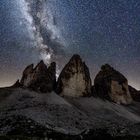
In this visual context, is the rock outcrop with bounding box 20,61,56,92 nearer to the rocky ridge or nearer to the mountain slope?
the rocky ridge

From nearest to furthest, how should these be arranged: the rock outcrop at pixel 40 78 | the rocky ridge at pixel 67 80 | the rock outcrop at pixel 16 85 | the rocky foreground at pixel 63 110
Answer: the rocky foreground at pixel 63 110 → the rock outcrop at pixel 40 78 → the rocky ridge at pixel 67 80 → the rock outcrop at pixel 16 85

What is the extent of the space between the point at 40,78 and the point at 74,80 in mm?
24047

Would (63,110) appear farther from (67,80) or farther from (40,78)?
(67,80)

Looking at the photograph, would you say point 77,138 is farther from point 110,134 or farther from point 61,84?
point 61,84

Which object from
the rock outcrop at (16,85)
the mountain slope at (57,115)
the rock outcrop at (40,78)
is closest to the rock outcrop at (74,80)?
the rock outcrop at (40,78)

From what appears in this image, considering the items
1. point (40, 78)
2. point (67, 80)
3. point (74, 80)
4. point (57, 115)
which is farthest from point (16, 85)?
point (57, 115)

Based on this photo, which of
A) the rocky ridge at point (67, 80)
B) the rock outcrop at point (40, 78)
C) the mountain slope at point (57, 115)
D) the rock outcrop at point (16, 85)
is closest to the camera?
the mountain slope at point (57, 115)

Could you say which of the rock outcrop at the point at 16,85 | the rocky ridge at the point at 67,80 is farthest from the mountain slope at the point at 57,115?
the rock outcrop at the point at 16,85

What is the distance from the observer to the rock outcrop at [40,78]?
554ft

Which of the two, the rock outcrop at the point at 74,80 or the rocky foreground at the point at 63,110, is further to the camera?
the rock outcrop at the point at 74,80

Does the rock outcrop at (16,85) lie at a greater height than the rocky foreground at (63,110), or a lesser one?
greater

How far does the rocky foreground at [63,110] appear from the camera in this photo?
7869cm

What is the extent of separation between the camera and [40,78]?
17750 cm

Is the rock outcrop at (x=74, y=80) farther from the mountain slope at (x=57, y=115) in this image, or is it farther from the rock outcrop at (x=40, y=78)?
the mountain slope at (x=57, y=115)
